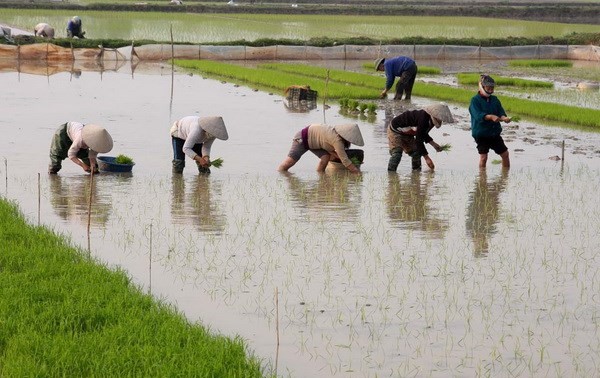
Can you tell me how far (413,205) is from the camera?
8.16m

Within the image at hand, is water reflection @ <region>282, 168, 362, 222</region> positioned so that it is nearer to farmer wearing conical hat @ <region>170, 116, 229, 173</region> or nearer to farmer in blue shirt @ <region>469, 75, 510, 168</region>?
farmer wearing conical hat @ <region>170, 116, 229, 173</region>

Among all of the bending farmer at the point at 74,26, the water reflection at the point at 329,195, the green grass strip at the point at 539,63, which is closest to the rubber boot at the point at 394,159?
the water reflection at the point at 329,195

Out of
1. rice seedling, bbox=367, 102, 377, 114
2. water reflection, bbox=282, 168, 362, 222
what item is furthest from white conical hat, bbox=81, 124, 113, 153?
rice seedling, bbox=367, 102, 377, 114

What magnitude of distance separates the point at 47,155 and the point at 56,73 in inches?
427

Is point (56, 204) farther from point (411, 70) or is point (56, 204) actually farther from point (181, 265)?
point (411, 70)

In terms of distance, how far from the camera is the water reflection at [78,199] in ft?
24.5

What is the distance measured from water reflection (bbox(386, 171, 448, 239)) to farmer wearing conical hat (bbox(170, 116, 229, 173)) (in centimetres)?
142

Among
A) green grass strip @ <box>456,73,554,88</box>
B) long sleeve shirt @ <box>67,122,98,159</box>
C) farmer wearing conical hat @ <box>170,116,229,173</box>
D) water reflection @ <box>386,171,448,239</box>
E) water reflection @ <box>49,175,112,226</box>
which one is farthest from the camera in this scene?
green grass strip @ <box>456,73,554,88</box>

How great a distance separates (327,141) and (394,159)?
85 cm

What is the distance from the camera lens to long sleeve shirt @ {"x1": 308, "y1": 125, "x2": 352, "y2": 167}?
29.6 feet

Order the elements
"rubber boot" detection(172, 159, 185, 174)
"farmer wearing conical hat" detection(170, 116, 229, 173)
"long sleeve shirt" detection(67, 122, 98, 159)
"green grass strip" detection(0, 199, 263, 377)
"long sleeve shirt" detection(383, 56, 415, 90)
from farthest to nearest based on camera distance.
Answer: "long sleeve shirt" detection(383, 56, 415, 90) → "rubber boot" detection(172, 159, 185, 174) → "farmer wearing conical hat" detection(170, 116, 229, 173) → "long sleeve shirt" detection(67, 122, 98, 159) → "green grass strip" detection(0, 199, 263, 377)

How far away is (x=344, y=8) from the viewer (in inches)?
1705

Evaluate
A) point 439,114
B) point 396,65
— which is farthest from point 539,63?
point 439,114

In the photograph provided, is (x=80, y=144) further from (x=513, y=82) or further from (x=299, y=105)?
(x=513, y=82)
